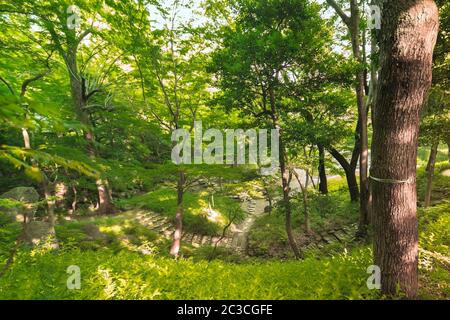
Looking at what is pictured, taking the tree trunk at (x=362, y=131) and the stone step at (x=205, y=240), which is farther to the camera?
the stone step at (x=205, y=240)

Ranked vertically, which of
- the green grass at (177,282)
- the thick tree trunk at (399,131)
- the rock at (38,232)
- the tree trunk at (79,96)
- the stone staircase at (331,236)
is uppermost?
the tree trunk at (79,96)

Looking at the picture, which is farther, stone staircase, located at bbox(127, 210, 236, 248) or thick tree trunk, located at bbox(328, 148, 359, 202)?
thick tree trunk, located at bbox(328, 148, 359, 202)

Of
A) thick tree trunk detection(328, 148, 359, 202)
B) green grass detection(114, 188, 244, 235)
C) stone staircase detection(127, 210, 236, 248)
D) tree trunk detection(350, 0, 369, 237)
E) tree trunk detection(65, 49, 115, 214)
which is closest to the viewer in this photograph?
tree trunk detection(350, 0, 369, 237)

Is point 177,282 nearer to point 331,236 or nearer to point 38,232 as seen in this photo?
point 38,232

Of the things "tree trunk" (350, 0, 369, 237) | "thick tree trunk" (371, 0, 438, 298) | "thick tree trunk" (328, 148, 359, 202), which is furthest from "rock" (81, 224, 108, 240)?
"thick tree trunk" (328, 148, 359, 202)

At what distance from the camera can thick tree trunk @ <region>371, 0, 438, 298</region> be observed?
244 cm

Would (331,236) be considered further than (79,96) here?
No

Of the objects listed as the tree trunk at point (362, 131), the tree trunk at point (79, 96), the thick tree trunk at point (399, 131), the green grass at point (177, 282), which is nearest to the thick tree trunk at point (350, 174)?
the tree trunk at point (362, 131)

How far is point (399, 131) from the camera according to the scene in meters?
2.62

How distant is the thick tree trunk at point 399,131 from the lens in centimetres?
244

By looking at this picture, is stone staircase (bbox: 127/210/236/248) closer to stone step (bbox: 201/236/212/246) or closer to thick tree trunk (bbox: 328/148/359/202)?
stone step (bbox: 201/236/212/246)

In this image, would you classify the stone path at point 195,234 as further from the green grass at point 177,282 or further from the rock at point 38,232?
the green grass at point 177,282

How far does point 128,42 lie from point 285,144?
6522 mm

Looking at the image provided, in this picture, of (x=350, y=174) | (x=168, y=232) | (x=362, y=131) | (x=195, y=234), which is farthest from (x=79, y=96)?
(x=350, y=174)
